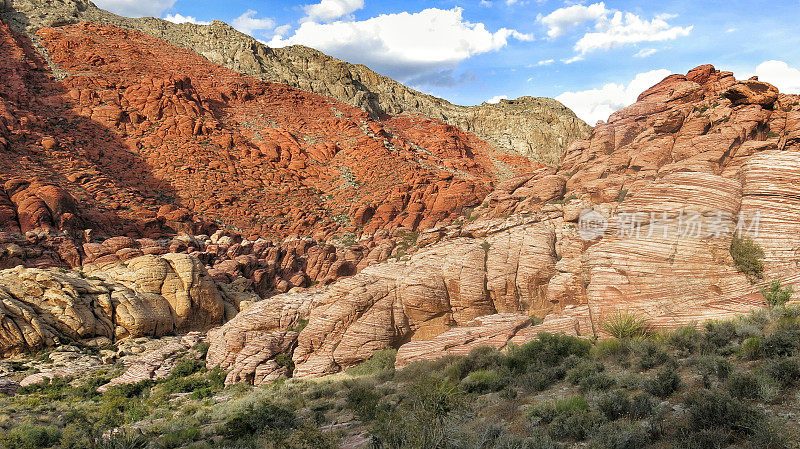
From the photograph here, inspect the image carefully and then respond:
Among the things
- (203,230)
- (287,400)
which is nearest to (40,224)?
(203,230)

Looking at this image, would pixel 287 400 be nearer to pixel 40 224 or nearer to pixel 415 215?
pixel 415 215

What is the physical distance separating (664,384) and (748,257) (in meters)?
7.85

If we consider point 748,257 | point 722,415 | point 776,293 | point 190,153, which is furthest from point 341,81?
point 722,415

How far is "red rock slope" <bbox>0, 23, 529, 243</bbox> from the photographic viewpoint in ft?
153

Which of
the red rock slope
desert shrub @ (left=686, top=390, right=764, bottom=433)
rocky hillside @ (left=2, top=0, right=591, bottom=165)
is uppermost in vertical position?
rocky hillside @ (left=2, top=0, right=591, bottom=165)

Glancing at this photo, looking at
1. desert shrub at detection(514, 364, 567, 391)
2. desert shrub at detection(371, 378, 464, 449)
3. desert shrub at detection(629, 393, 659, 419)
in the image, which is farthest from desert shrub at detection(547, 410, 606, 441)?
desert shrub at detection(514, 364, 567, 391)

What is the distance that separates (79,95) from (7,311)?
5168 centimetres

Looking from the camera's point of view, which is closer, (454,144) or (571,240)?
(571,240)

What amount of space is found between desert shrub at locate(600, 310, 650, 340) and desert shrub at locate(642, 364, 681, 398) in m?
4.09

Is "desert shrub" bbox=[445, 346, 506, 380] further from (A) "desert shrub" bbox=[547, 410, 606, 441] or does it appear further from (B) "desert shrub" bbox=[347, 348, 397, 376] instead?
(A) "desert shrub" bbox=[547, 410, 606, 441]

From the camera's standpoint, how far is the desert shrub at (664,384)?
32.5ft

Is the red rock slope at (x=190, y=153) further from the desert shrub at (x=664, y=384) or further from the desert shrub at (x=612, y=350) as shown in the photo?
the desert shrub at (x=664, y=384)

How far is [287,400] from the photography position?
55.9 ft

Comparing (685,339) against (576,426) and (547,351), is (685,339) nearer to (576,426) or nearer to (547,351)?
(547,351)
